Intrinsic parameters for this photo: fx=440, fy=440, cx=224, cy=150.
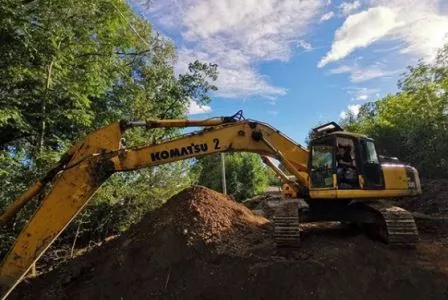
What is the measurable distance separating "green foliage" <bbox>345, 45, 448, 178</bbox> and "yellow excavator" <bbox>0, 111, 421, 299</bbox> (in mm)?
10327

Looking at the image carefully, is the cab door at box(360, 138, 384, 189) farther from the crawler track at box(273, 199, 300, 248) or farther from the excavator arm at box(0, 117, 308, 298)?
the crawler track at box(273, 199, 300, 248)

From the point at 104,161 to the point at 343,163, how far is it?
14.1ft

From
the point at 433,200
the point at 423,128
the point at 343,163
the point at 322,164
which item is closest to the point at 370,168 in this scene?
the point at 343,163

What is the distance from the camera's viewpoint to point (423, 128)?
18375mm

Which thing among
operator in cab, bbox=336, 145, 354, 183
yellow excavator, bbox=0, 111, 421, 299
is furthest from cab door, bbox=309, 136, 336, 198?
operator in cab, bbox=336, 145, 354, 183

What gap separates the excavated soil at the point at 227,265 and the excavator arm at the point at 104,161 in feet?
4.88

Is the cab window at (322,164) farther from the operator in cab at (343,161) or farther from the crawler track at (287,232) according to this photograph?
the crawler track at (287,232)

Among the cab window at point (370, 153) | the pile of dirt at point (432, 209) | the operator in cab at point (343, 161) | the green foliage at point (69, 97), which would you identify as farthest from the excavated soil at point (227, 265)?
the green foliage at point (69, 97)

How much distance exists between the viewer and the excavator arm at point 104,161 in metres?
6.48

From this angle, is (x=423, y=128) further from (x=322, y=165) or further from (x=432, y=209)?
(x=322, y=165)

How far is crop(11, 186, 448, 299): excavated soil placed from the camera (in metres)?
6.73

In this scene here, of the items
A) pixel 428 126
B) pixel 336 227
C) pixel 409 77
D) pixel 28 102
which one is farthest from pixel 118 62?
pixel 409 77

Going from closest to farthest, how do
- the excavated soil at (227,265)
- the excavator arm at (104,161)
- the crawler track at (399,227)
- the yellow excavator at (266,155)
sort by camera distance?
the excavator arm at (104,161), the yellow excavator at (266,155), the excavated soil at (227,265), the crawler track at (399,227)

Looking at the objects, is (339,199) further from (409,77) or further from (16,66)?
(409,77)
